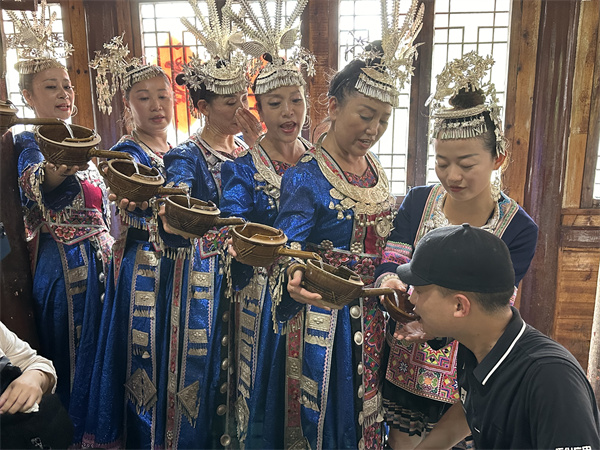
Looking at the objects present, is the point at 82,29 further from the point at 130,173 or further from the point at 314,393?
the point at 314,393

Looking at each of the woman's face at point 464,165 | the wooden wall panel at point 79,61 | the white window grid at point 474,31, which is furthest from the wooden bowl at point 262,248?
the wooden wall panel at point 79,61

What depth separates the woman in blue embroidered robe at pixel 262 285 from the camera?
6.79ft

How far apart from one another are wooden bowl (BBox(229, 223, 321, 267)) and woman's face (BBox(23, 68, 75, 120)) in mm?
1619

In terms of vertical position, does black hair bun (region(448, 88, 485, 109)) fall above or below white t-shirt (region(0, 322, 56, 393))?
above

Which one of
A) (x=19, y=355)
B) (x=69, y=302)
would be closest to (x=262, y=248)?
(x=19, y=355)

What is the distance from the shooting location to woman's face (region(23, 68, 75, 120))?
2.77m

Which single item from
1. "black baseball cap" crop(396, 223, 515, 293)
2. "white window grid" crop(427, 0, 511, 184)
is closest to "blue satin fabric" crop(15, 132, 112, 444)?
"black baseball cap" crop(396, 223, 515, 293)

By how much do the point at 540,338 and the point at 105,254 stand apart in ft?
7.32

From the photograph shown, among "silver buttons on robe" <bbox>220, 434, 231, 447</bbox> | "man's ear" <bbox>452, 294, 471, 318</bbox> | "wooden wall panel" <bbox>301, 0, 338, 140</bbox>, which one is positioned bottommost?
"silver buttons on robe" <bbox>220, 434, 231, 447</bbox>

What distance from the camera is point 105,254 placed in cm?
278

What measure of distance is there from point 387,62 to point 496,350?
116 centimetres

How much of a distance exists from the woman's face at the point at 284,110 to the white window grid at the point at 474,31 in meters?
1.69

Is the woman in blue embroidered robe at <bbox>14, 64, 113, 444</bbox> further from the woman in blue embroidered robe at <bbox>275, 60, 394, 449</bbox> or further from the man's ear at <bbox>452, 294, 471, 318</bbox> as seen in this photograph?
the man's ear at <bbox>452, 294, 471, 318</bbox>

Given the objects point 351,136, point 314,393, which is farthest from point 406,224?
point 314,393
